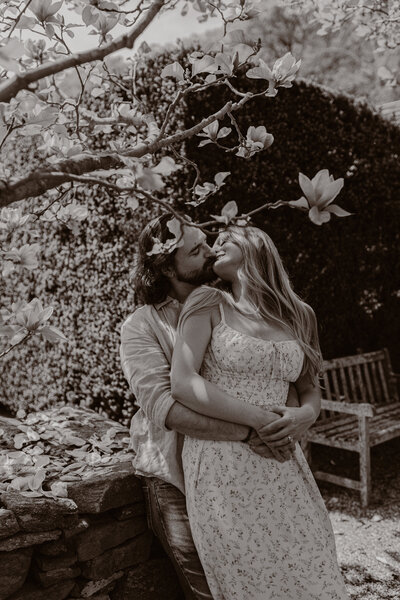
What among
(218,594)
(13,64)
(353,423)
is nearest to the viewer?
(13,64)

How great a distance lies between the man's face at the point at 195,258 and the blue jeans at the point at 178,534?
91 centimetres

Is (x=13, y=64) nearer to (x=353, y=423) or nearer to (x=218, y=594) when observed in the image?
(x=218, y=594)

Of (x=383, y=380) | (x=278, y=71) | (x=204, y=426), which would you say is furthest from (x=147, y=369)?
(x=383, y=380)

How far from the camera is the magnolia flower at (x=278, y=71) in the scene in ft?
6.80

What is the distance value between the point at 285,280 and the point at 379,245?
368 centimetres

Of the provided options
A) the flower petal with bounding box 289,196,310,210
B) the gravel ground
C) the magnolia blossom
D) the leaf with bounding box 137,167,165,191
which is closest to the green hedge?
the gravel ground

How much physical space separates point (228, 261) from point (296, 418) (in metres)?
0.71

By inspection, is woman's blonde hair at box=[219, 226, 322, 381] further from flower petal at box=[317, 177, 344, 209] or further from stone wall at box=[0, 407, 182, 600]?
stone wall at box=[0, 407, 182, 600]

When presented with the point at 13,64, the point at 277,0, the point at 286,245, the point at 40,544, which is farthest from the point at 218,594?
the point at 277,0

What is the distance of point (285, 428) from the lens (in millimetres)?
2359

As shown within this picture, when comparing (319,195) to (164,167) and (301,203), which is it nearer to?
(301,203)

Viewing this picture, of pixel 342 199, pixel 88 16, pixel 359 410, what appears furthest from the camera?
pixel 342 199

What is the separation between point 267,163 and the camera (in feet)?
15.7

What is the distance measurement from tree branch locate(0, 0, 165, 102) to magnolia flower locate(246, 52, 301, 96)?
446 mm
